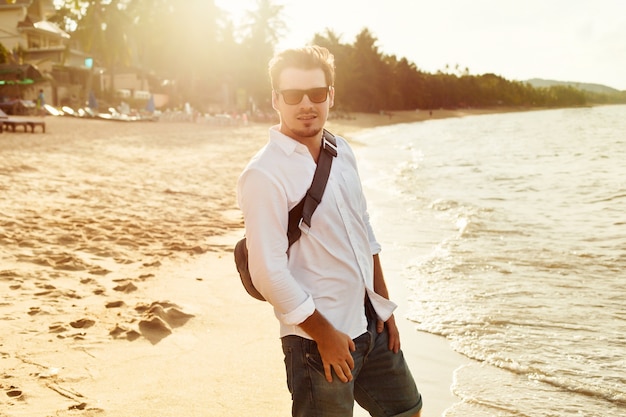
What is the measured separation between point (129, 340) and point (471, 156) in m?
23.7

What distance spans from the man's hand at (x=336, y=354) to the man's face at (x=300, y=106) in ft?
2.16

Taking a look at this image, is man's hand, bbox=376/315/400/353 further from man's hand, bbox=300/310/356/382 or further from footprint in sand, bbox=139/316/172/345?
footprint in sand, bbox=139/316/172/345

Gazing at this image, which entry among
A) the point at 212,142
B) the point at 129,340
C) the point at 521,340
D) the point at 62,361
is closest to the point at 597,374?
the point at 521,340

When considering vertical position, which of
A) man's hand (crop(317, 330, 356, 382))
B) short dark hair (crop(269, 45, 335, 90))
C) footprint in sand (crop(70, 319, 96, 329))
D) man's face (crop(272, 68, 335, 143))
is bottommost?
footprint in sand (crop(70, 319, 96, 329))

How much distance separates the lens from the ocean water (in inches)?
145

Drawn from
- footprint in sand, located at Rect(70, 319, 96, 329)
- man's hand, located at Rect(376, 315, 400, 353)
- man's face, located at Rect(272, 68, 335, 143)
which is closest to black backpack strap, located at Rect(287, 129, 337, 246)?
man's face, located at Rect(272, 68, 335, 143)

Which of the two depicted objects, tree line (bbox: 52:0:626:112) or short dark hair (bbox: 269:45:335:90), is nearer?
short dark hair (bbox: 269:45:335:90)

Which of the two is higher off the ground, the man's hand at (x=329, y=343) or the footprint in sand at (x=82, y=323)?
the man's hand at (x=329, y=343)

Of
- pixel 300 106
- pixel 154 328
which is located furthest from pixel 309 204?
pixel 154 328

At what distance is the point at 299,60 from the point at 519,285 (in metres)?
4.76

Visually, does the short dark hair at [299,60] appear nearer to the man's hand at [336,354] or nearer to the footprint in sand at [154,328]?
the man's hand at [336,354]

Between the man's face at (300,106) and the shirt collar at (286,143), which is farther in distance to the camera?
the man's face at (300,106)

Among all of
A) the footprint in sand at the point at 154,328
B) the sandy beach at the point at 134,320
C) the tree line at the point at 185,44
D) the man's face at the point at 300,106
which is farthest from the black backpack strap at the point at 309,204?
the tree line at the point at 185,44

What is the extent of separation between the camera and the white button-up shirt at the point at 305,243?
5.86ft
